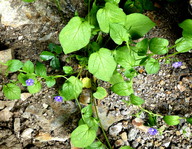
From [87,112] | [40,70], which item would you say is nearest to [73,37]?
[40,70]

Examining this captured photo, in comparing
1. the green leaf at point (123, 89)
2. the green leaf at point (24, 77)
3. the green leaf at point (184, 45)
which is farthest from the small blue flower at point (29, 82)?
the green leaf at point (184, 45)

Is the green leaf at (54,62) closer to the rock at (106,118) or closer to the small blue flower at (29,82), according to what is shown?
A: the small blue flower at (29,82)

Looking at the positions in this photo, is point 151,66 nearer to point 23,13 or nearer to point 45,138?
point 45,138

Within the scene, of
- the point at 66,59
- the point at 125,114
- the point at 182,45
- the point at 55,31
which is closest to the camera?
the point at 182,45

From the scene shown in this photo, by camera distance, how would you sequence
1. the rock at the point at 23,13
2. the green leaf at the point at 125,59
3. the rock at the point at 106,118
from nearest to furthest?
1. the green leaf at the point at 125,59
2. the rock at the point at 106,118
3. the rock at the point at 23,13

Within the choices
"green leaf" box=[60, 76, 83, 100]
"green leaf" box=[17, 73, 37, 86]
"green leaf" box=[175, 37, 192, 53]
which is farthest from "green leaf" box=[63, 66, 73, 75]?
"green leaf" box=[175, 37, 192, 53]

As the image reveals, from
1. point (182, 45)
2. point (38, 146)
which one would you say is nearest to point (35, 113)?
point (38, 146)

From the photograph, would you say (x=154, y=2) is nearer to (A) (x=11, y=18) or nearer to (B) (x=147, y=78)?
(B) (x=147, y=78)
